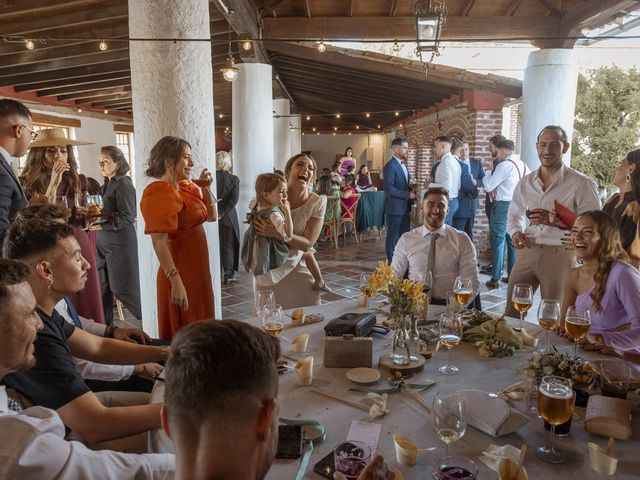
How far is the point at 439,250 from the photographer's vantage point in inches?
123

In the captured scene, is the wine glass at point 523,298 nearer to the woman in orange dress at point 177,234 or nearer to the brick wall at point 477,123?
the woman in orange dress at point 177,234

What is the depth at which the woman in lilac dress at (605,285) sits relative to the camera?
2277 mm

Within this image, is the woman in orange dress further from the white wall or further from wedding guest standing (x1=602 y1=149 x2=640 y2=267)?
the white wall

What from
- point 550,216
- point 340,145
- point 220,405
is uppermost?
point 340,145

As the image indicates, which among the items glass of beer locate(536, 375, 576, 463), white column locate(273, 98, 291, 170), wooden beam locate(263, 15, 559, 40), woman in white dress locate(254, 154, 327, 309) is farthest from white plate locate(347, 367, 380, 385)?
white column locate(273, 98, 291, 170)

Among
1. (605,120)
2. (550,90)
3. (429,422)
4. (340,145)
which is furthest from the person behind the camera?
(340,145)

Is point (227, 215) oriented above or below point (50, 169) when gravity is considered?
below

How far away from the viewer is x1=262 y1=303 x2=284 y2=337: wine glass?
6.51 feet

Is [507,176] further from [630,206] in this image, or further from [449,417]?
[449,417]

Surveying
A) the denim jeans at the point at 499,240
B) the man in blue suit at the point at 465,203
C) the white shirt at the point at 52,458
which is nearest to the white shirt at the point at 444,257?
the white shirt at the point at 52,458

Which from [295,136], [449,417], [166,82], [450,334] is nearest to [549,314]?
[450,334]

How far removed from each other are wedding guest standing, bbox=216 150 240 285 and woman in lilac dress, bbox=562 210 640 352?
4117 millimetres

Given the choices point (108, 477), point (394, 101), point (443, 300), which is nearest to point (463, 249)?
point (443, 300)

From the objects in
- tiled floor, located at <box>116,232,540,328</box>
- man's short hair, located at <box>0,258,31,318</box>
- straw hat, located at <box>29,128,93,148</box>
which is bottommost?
tiled floor, located at <box>116,232,540,328</box>
